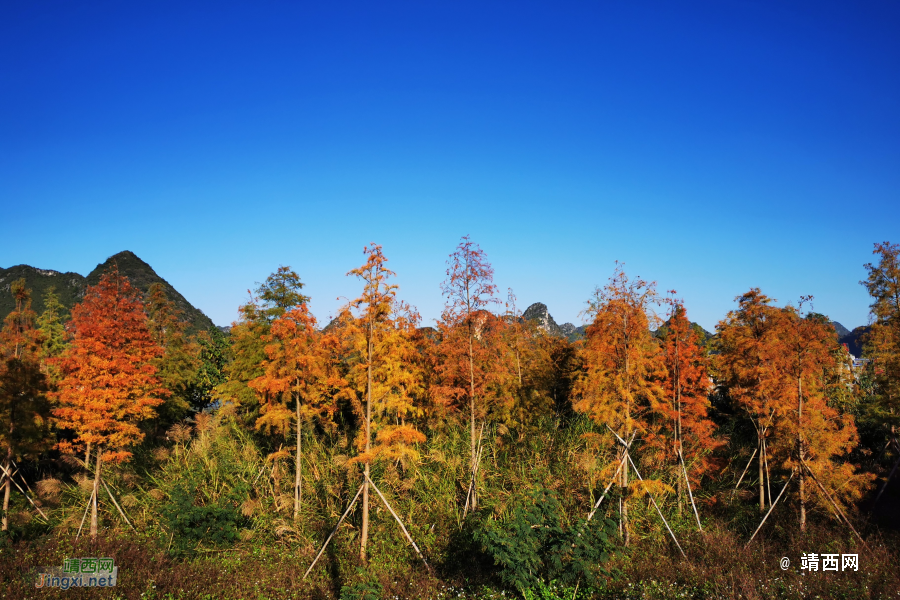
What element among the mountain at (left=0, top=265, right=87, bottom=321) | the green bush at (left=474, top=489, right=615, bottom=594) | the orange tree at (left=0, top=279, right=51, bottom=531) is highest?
the mountain at (left=0, top=265, right=87, bottom=321)

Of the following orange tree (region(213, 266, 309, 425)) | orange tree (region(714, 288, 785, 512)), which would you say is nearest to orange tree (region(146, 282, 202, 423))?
orange tree (region(213, 266, 309, 425))

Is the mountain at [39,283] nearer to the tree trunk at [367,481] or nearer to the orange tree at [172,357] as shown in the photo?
the orange tree at [172,357]

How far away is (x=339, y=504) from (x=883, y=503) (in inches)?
812

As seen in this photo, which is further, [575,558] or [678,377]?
[678,377]

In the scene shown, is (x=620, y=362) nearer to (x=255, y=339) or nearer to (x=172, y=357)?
(x=255, y=339)

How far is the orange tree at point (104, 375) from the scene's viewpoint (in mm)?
14273

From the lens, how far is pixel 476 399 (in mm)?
17031

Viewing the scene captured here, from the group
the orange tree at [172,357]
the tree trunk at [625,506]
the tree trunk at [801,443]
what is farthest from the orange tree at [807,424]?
the orange tree at [172,357]

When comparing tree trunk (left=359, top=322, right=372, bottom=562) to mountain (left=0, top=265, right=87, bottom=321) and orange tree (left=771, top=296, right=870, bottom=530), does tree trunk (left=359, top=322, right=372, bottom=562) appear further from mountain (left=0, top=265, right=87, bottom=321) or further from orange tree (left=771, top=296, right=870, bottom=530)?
mountain (left=0, top=265, right=87, bottom=321)

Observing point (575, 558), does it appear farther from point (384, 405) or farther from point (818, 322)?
Result: point (818, 322)

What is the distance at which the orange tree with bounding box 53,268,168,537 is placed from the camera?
1427 centimetres

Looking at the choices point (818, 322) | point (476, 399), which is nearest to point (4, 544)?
point (476, 399)

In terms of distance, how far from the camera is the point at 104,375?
1441cm

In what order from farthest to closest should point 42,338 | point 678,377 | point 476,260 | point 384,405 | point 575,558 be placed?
point 42,338 < point 678,377 < point 476,260 < point 384,405 < point 575,558
